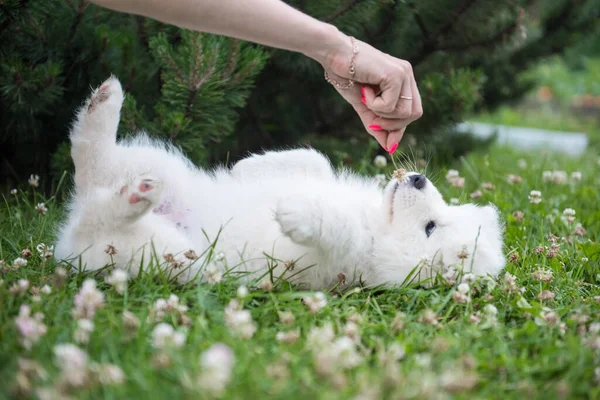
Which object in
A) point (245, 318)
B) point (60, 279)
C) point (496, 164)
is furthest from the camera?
point (496, 164)

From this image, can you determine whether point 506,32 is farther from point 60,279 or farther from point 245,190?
point 60,279

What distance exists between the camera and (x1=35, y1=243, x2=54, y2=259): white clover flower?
A: 225cm

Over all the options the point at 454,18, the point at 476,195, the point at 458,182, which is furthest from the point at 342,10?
the point at 476,195

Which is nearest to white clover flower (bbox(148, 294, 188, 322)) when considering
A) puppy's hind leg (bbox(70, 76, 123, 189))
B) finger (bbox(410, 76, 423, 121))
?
puppy's hind leg (bbox(70, 76, 123, 189))

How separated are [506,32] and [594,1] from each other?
94 cm

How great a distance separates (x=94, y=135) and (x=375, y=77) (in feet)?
3.42

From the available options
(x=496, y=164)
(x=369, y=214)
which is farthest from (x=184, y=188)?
(x=496, y=164)

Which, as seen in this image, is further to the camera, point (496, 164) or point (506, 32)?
point (496, 164)

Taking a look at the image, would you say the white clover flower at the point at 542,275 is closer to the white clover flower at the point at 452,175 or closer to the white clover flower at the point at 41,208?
the white clover flower at the point at 452,175

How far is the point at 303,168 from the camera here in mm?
2674

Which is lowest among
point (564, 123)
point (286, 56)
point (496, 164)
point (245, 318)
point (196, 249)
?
point (564, 123)

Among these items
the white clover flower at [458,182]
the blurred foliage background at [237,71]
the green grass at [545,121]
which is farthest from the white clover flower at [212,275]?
the green grass at [545,121]

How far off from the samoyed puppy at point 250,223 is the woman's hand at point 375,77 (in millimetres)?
290

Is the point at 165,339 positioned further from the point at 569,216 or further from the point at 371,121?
the point at 569,216
